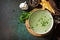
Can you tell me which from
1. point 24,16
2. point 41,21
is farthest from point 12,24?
point 41,21

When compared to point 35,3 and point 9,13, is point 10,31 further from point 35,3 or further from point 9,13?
point 35,3

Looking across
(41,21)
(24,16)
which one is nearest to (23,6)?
(24,16)

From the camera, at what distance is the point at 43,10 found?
1.62 m

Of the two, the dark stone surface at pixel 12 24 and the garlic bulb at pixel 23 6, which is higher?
the garlic bulb at pixel 23 6

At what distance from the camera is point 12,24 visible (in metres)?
1.68

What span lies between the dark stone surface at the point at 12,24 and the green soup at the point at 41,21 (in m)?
0.08

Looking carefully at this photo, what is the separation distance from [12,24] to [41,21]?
24 centimetres

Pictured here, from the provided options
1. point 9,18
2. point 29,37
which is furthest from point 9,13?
point 29,37

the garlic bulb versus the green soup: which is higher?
the garlic bulb

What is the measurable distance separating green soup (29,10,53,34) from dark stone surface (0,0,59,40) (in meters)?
0.08

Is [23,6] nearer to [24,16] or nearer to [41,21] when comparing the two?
[24,16]

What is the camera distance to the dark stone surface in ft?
5.44

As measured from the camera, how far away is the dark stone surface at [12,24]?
5.44 ft

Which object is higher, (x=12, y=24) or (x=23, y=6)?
(x=23, y=6)
